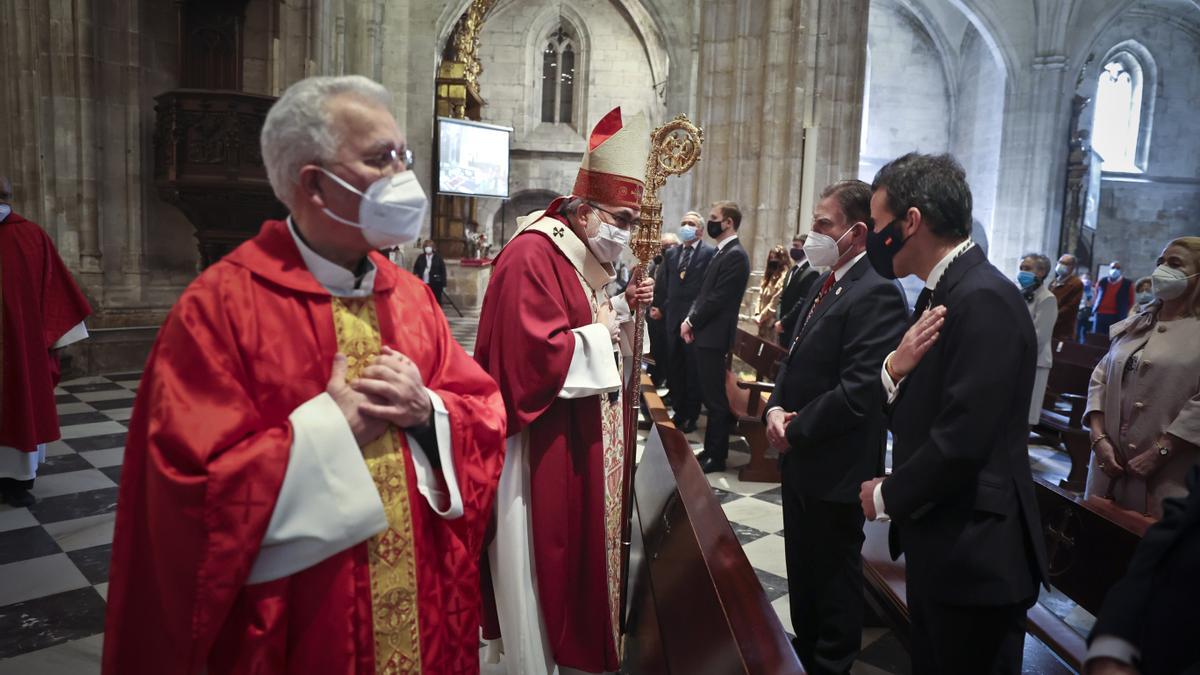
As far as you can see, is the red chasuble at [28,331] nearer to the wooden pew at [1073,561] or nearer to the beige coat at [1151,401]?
the wooden pew at [1073,561]

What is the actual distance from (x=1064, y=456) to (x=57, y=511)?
722 cm

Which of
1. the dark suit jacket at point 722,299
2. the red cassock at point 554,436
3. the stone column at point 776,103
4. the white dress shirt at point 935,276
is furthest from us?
the stone column at point 776,103

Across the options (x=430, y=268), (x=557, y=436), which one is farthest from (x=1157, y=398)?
(x=430, y=268)

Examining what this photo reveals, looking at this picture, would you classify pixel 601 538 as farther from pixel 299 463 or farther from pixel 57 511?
pixel 57 511

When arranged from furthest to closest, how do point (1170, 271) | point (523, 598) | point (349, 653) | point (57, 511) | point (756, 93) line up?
point (756, 93) < point (57, 511) < point (1170, 271) < point (523, 598) < point (349, 653)

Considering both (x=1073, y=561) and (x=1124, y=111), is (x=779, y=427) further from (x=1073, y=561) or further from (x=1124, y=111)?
(x=1124, y=111)

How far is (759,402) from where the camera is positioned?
18.5 feet

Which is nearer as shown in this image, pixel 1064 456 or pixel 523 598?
pixel 523 598

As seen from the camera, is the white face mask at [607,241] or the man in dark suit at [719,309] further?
the man in dark suit at [719,309]

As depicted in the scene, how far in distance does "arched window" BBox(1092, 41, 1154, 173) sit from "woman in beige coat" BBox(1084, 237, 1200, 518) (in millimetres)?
22410

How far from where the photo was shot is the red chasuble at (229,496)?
1195 mm

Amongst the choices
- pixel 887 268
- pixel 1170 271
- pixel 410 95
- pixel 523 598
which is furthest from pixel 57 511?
pixel 410 95

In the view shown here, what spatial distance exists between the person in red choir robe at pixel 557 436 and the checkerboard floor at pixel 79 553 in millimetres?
605

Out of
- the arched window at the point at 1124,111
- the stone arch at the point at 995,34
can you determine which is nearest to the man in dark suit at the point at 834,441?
the stone arch at the point at 995,34
